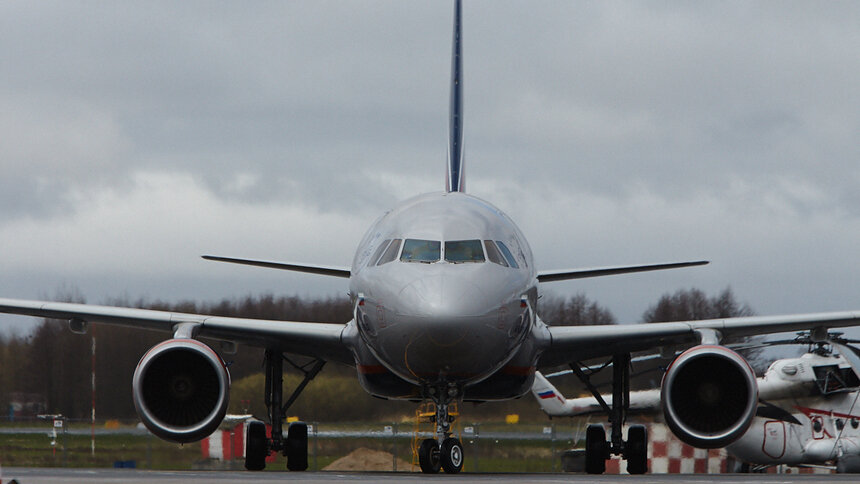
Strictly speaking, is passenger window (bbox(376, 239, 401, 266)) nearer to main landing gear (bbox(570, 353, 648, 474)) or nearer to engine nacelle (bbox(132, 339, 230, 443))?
engine nacelle (bbox(132, 339, 230, 443))

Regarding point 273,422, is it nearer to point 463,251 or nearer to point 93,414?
point 463,251

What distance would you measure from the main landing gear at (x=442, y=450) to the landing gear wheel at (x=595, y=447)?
4.56m

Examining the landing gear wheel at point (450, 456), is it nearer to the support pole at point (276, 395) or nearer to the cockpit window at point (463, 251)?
the cockpit window at point (463, 251)

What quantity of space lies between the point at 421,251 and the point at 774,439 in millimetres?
13215

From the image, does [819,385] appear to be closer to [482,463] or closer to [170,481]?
[482,463]

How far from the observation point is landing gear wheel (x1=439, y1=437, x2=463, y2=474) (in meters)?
16.3

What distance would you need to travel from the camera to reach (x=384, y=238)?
1639 centimetres

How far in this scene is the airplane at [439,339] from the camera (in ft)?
49.5

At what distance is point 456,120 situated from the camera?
2519cm

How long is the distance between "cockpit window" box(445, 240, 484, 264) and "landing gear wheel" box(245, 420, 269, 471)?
6181 millimetres

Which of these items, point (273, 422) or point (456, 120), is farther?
point (456, 120)

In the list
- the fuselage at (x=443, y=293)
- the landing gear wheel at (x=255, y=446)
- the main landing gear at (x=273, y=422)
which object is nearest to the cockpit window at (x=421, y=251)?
the fuselage at (x=443, y=293)

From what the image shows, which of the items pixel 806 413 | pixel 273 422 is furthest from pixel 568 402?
pixel 273 422

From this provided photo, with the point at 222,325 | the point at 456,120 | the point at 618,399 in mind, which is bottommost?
the point at 618,399
